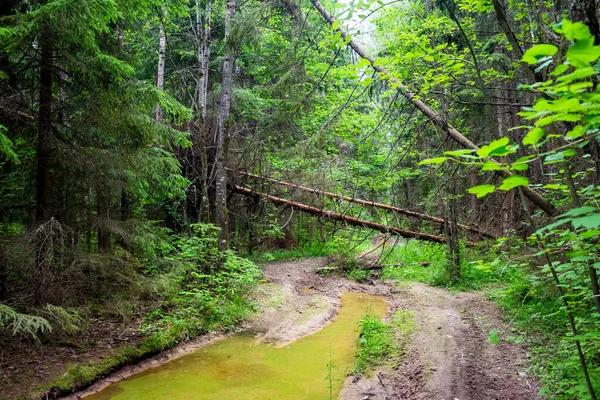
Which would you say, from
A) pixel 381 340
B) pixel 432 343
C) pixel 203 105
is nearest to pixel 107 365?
pixel 381 340

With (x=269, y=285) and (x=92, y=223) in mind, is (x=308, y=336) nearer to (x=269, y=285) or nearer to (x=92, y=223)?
(x=269, y=285)

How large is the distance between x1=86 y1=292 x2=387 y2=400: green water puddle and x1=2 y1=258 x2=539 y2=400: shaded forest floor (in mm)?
302

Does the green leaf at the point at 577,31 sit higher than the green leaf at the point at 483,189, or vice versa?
the green leaf at the point at 577,31

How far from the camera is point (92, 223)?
6465 millimetres

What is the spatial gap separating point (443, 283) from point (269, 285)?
16.7 ft

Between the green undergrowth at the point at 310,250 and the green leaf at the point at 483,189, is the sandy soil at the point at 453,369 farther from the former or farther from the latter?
the green undergrowth at the point at 310,250

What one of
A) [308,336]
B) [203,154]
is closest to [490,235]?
[308,336]

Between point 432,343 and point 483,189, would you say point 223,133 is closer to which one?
point 432,343

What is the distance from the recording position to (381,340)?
6637mm

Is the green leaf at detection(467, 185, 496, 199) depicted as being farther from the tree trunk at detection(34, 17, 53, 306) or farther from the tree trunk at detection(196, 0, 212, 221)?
the tree trunk at detection(196, 0, 212, 221)

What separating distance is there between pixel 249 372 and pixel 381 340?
2365 millimetres

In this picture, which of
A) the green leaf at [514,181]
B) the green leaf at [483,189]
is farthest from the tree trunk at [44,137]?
the green leaf at [514,181]

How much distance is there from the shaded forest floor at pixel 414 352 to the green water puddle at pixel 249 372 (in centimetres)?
30

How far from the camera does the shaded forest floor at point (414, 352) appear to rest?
480 centimetres
